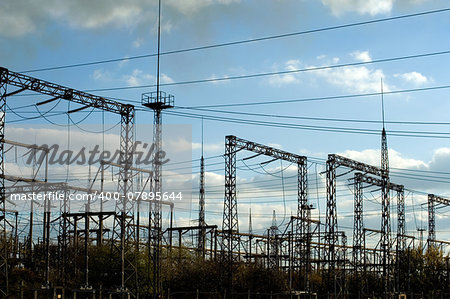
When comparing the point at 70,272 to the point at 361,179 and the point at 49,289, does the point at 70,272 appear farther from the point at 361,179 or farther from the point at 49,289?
the point at 361,179

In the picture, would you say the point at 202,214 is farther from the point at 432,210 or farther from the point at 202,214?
the point at 432,210

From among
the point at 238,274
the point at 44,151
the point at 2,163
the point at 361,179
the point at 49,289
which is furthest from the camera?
the point at 361,179

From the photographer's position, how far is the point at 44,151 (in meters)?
46.3

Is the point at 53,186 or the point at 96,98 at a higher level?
the point at 96,98

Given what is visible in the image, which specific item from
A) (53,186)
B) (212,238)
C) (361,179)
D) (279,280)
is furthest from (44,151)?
(361,179)

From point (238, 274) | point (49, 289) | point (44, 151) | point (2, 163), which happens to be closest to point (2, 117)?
point (2, 163)

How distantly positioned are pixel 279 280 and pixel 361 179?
11827 millimetres

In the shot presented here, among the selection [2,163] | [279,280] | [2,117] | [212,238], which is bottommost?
[279,280]

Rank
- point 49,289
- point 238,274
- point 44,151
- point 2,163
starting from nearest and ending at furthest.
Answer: point 2,163 < point 49,289 < point 44,151 < point 238,274

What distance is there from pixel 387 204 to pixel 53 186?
2711 centimetres

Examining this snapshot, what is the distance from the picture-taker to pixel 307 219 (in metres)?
49.7

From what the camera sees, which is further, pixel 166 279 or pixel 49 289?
pixel 166 279

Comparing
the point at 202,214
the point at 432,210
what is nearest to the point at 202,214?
the point at 202,214

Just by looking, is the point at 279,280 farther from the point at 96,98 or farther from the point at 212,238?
the point at 96,98
